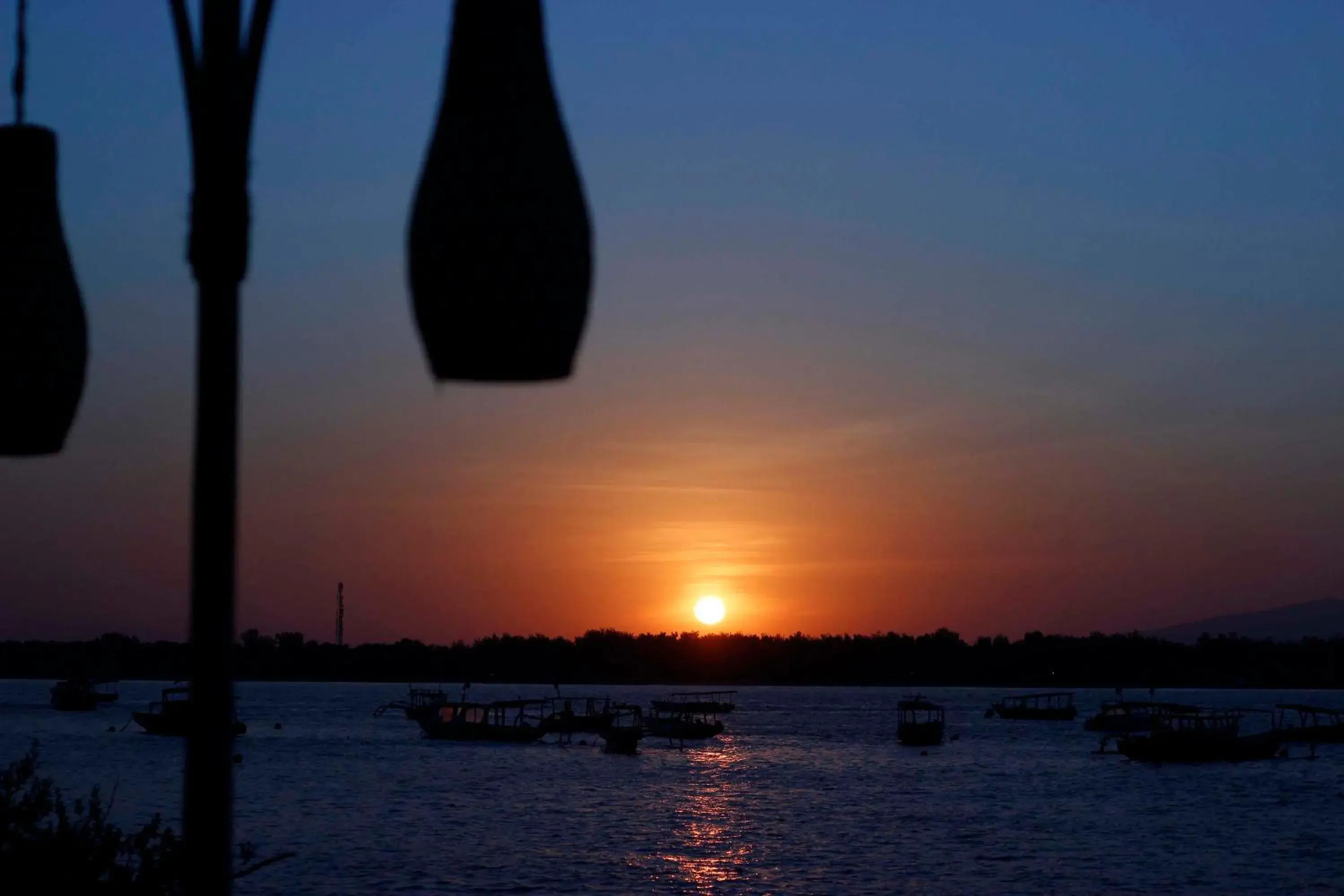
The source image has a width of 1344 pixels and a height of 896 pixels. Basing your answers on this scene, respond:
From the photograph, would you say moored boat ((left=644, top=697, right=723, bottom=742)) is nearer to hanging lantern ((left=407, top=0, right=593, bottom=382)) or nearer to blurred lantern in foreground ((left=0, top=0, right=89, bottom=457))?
blurred lantern in foreground ((left=0, top=0, right=89, bottom=457))

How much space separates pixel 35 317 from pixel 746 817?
6509cm

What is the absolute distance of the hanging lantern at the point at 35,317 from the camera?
3311 mm

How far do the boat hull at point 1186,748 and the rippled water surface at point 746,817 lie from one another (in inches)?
60.3

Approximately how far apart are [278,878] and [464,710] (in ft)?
211

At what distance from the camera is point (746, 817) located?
66250 millimetres

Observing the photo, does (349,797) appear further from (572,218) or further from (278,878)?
(572,218)

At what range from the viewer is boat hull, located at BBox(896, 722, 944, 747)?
11138 centimetres

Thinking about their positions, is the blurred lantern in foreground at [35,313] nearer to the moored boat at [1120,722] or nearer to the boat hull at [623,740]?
the boat hull at [623,740]

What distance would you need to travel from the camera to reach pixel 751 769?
314ft

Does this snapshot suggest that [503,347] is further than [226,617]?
No

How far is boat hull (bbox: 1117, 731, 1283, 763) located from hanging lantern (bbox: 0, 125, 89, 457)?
9130 cm

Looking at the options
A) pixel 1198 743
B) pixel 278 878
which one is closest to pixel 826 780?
pixel 1198 743

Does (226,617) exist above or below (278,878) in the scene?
above

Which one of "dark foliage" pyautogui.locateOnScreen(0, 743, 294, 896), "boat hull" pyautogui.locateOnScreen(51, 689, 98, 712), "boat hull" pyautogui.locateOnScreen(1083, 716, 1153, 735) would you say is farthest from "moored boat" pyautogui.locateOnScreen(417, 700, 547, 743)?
"dark foliage" pyautogui.locateOnScreen(0, 743, 294, 896)
